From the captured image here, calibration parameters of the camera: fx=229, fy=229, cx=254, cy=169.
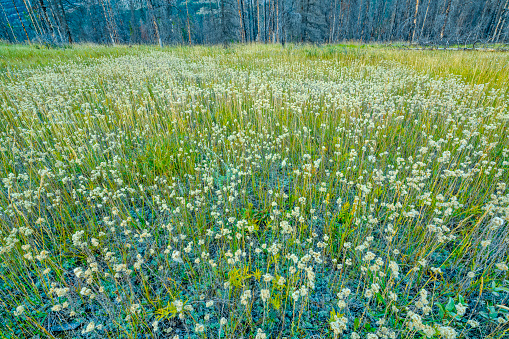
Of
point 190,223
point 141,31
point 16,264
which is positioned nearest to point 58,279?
point 16,264

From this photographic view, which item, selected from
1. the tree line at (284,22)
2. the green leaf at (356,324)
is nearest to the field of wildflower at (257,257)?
the green leaf at (356,324)

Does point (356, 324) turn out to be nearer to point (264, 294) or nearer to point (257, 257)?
point (264, 294)

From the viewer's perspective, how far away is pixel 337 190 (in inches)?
127

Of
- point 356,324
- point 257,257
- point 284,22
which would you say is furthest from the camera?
point 284,22

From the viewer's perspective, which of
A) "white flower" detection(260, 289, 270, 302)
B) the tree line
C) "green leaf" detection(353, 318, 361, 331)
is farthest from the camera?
the tree line

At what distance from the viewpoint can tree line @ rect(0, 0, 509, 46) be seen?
1005 inches

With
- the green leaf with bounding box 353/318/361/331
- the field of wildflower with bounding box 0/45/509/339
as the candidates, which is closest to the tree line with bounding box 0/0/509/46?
the field of wildflower with bounding box 0/45/509/339

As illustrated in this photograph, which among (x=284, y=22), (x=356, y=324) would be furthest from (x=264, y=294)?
(x=284, y=22)

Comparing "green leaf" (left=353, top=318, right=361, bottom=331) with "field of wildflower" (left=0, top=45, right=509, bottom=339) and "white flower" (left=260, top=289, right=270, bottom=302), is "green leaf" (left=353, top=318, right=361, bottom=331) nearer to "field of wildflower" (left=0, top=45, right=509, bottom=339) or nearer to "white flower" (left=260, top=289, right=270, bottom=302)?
"field of wildflower" (left=0, top=45, right=509, bottom=339)

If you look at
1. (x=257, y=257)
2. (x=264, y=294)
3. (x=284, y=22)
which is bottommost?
(x=257, y=257)

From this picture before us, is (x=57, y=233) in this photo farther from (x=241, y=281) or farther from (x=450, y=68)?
(x=450, y=68)

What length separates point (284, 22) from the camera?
79.8 ft

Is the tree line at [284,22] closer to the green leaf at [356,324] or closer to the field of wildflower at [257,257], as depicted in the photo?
the field of wildflower at [257,257]

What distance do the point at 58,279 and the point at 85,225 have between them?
0.69 meters
